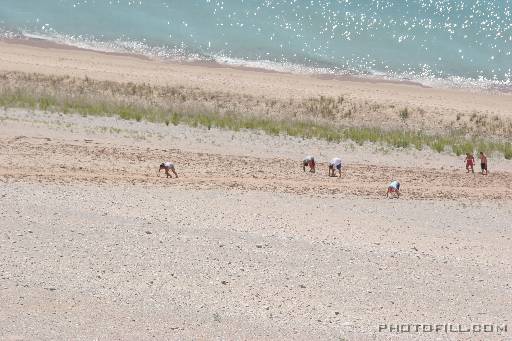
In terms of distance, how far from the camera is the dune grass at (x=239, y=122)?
78.9ft

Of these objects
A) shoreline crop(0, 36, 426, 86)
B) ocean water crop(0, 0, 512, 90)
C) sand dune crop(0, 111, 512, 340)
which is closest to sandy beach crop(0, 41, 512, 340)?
sand dune crop(0, 111, 512, 340)

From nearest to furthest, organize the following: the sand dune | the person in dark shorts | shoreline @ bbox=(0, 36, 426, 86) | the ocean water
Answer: the sand dune → the person in dark shorts → shoreline @ bbox=(0, 36, 426, 86) → the ocean water

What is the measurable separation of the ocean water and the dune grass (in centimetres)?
2037

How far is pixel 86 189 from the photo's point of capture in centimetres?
1553

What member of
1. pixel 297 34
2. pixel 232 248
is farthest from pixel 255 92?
pixel 297 34

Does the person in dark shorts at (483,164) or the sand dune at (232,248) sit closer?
the sand dune at (232,248)

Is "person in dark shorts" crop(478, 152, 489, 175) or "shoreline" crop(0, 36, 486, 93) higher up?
"shoreline" crop(0, 36, 486, 93)

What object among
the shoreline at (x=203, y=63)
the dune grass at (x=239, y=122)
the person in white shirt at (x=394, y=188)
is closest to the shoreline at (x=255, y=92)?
the shoreline at (x=203, y=63)

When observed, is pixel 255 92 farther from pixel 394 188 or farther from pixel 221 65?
pixel 394 188

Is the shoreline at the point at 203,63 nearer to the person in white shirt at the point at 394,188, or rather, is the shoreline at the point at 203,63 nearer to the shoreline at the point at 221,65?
the shoreline at the point at 221,65

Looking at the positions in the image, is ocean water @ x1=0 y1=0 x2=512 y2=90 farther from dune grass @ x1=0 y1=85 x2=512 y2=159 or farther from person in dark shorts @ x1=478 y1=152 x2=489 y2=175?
person in dark shorts @ x1=478 y1=152 x2=489 y2=175

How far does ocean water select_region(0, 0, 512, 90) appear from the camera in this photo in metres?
48.4

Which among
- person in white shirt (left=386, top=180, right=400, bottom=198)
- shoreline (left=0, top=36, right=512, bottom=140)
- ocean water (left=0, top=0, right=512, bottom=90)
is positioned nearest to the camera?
person in white shirt (left=386, top=180, right=400, bottom=198)

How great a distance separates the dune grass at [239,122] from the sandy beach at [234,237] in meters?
0.62
